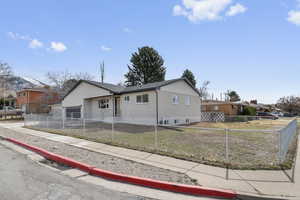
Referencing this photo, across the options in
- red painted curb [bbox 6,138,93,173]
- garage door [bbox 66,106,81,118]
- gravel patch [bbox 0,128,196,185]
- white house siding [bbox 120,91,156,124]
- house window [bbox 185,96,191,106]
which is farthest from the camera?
garage door [bbox 66,106,81,118]

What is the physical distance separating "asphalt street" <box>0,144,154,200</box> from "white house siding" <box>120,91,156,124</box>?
12.5 m

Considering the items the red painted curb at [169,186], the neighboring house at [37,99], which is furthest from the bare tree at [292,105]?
the red painted curb at [169,186]

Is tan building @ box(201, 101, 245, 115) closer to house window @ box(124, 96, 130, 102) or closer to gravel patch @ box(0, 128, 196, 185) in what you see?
house window @ box(124, 96, 130, 102)

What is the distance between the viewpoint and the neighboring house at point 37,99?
36219 millimetres

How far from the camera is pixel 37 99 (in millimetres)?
38250

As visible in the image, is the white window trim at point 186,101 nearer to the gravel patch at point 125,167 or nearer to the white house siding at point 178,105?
the white house siding at point 178,105

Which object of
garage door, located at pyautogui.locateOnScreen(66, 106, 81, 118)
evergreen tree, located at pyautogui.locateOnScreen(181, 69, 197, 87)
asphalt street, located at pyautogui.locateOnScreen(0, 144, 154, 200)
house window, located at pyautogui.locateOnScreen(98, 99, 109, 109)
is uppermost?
evergreen tree, located at pyautogui.locateOnScreen(181, 69, 197, 87)

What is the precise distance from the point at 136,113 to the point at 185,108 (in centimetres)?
619

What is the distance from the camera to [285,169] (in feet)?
18.0

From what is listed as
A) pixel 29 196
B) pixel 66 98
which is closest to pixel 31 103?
A: pixel 66 98

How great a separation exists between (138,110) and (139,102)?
815 mm

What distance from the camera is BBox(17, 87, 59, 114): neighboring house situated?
3622 cm

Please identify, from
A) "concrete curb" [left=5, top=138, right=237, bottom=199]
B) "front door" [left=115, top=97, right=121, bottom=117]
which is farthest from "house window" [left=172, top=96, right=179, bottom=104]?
"concrete curb" [left=5, top=138, right=237, bottom=199]

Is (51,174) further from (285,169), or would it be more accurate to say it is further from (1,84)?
(1,84)
